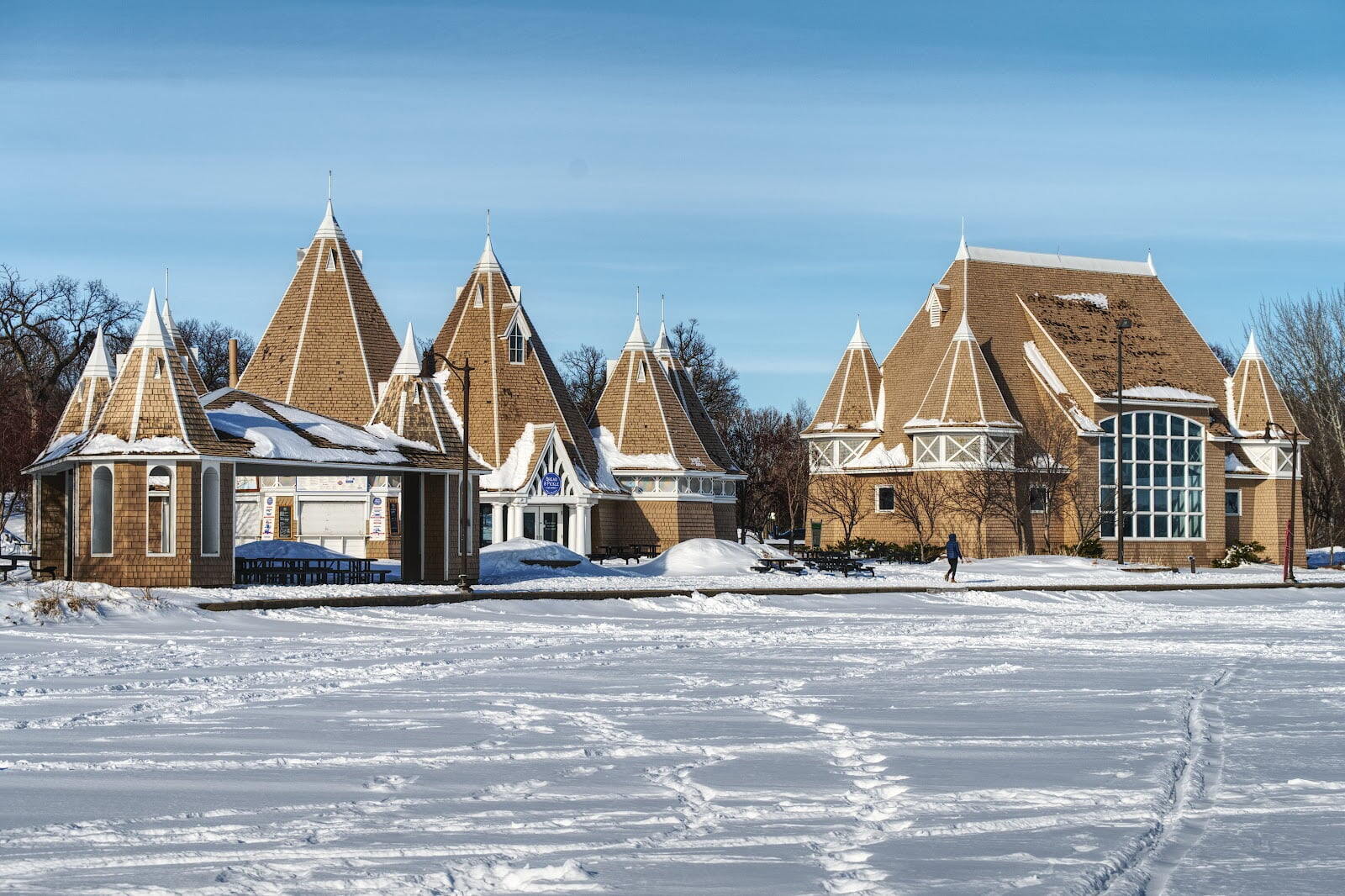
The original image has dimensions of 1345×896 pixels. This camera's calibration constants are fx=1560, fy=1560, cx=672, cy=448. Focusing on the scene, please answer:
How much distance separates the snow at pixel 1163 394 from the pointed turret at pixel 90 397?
38602 millimetres

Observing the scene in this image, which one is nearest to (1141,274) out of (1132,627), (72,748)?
(1132,627)

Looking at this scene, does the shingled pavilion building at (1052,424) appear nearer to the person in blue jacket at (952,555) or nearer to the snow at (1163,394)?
the snow at (1163,394)

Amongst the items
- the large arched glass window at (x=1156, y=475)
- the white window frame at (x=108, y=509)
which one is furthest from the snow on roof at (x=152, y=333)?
the large arched glass window at (x=1156, y=475)

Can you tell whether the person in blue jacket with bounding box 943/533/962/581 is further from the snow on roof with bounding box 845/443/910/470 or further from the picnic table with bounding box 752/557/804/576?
the snow on roof with bounding box 845/443/910/470

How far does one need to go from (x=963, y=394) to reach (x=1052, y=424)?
410 cm

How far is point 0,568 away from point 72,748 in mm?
26130

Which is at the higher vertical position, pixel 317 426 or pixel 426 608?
pixel 317 426

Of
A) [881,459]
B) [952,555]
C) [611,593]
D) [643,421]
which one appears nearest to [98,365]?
[611,593]

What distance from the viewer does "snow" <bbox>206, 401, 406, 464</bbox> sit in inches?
1217

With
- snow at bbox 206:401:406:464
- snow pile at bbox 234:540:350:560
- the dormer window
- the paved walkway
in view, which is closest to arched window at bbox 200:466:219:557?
snow at bbox 206:401:406:464

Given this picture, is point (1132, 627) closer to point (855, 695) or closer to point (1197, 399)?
point (855, 695)

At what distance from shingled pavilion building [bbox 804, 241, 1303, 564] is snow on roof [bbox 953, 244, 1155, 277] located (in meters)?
0.08

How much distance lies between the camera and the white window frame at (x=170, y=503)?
2936 cm

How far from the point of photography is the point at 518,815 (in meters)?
9.05
